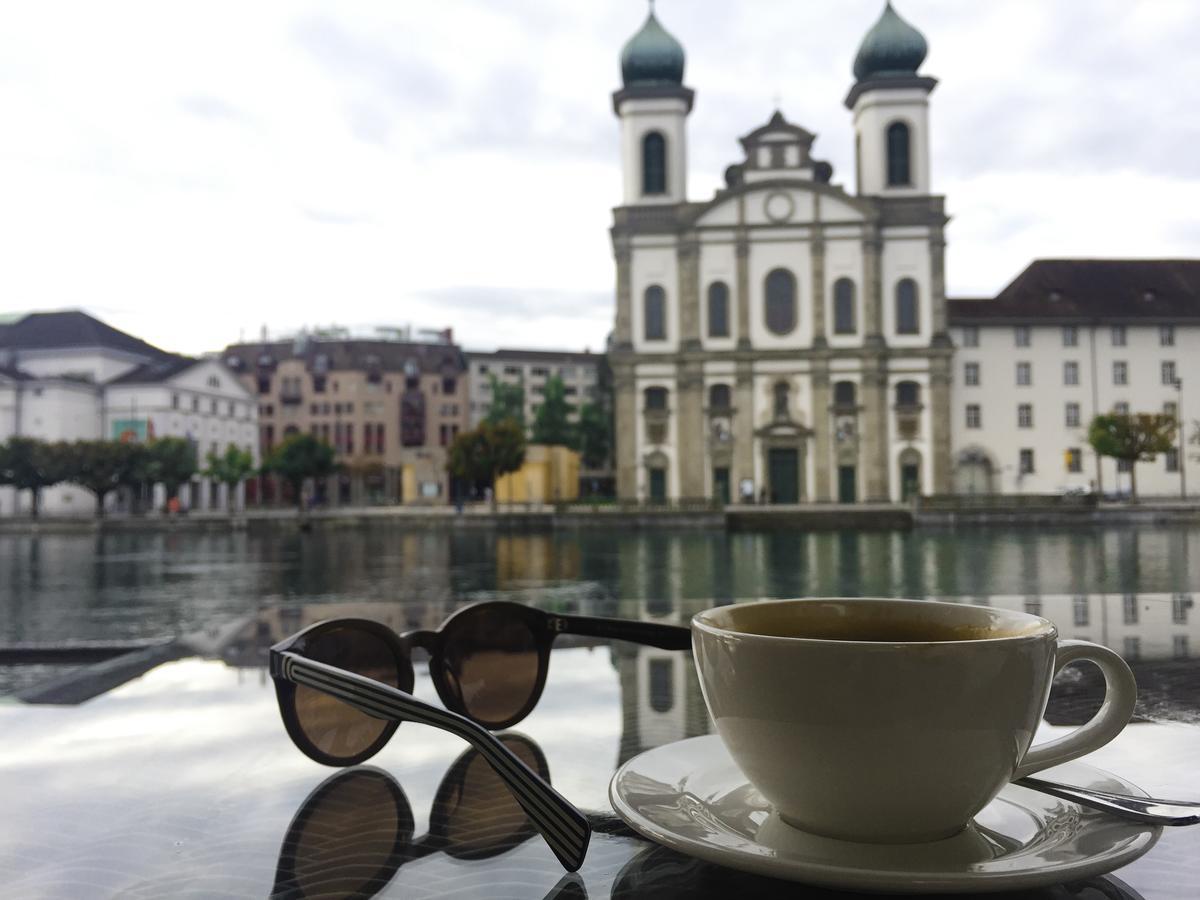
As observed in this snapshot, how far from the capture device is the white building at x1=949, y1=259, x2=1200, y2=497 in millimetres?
42594

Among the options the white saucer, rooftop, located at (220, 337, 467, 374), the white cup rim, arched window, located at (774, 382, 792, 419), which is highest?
rooftop, located at (220, 337, 467, 374)

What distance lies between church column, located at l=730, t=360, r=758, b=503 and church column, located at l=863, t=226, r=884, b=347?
16.7 feet

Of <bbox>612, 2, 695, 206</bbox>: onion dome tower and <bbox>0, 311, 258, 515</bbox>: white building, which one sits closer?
<bbox>612, 2, 695, 206</bbox>: onion dome tower

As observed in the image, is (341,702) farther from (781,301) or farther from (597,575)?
(781,301)

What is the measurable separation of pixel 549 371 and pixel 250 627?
266 feet

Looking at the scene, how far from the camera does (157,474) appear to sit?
45031 mm

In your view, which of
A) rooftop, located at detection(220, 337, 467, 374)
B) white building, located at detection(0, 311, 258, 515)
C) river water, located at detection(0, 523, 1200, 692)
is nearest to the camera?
river water, located at detection(0, 523, 1200, 692)

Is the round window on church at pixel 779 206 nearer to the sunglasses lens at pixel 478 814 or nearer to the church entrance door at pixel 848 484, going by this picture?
the church entrance door at pixel 848 484

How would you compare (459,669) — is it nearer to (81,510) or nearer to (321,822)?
(321,822)

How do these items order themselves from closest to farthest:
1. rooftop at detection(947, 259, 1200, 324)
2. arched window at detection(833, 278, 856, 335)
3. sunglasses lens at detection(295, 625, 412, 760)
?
sunglasses lens at detection(295, 625, 412, 760) < arched window at detection(833, 278, 856, 335) < rooftop at detection(947, 259, 1200, 324)

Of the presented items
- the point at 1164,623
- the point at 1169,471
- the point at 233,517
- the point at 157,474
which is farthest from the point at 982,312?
the point at 1164,623

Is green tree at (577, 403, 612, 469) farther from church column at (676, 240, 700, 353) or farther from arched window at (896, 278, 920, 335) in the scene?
arched window at (896, 278, 920, 335)

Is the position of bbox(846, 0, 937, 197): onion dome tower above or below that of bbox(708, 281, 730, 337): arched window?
above

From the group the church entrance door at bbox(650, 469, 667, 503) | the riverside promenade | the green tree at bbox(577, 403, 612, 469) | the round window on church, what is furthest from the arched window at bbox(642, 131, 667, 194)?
the green tree at bbox(577, 403, 612, 469)
